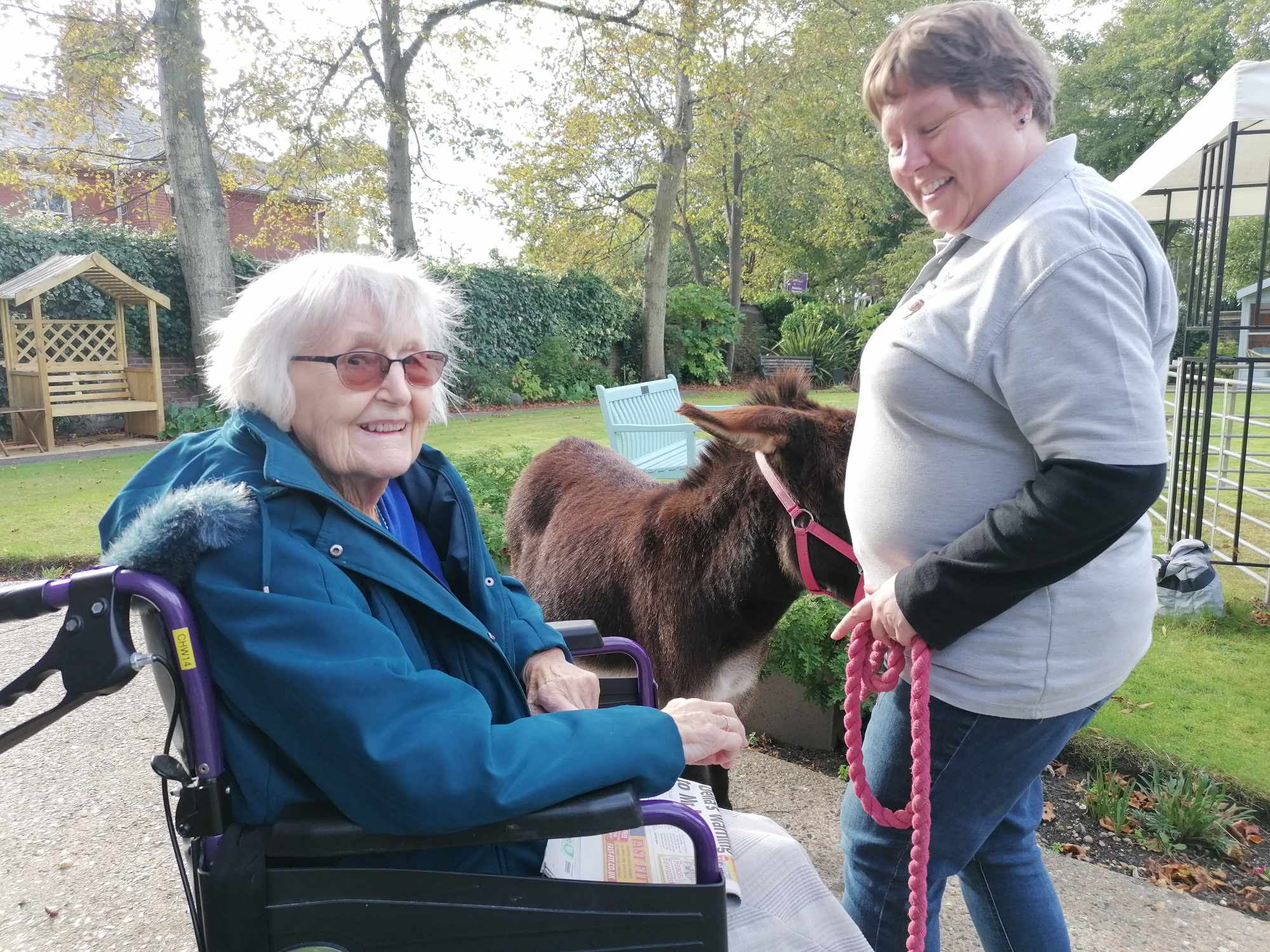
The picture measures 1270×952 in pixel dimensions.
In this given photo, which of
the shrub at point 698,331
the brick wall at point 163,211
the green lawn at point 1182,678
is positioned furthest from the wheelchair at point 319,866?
the shrub at point 698,331

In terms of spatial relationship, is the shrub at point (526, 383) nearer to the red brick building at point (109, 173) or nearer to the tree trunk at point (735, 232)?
the red brick building at point (109, 173)

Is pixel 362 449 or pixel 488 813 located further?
pixel 362 449

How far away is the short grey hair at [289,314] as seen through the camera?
1.59 meters

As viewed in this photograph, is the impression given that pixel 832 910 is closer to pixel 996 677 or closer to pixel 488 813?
pixel 996 677

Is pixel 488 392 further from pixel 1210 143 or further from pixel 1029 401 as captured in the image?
pixel 1029 401

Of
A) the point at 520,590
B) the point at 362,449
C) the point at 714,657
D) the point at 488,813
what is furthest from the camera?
the point at 714,657

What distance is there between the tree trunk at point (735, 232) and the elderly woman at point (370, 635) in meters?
21.1

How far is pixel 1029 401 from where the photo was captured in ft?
4.31

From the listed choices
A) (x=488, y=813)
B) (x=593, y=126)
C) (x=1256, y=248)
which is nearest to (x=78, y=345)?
(x=593, y=126)

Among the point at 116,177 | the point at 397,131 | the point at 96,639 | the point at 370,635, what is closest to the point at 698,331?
the point at 397,131

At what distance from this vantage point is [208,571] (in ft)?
4.32

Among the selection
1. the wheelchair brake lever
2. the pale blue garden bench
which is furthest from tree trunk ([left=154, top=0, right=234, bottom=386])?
the wheelchair brake lever

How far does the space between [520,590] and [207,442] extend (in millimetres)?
893

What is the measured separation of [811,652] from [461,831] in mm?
2328
